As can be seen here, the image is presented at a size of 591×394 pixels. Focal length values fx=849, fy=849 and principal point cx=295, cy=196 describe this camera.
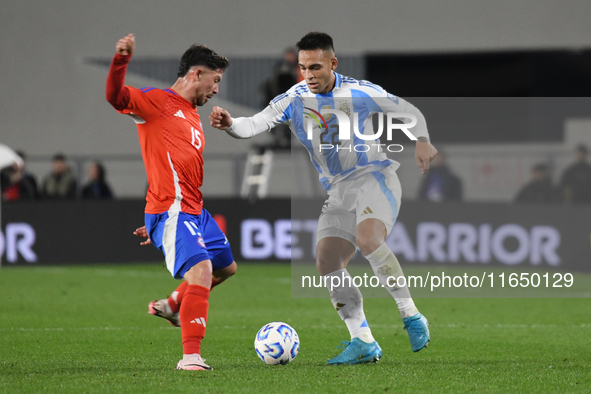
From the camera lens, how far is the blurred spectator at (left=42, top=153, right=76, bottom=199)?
1479cm

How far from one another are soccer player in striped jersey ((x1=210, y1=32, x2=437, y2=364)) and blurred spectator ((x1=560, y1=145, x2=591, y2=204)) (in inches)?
342

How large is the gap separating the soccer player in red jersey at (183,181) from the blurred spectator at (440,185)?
29.7ft

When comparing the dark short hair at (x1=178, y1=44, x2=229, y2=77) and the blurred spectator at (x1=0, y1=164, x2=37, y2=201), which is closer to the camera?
the dark short hair at (x1=178, y1=44, x2=229, y2=77)

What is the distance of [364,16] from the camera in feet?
63.3

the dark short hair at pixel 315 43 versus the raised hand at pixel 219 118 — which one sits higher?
the dark short hair at pixel 315 43

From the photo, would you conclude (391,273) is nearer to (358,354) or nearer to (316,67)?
(358,354)

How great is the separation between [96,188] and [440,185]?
5937 millimetres

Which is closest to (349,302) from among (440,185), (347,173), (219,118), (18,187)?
(347,173)

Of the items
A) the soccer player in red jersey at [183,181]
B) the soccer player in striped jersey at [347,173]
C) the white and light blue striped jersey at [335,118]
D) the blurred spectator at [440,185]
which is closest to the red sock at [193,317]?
the soccer player in red jersey at [183,181]

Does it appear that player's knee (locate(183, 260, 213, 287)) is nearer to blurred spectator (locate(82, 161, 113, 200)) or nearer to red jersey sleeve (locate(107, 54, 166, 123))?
red jersey sleeve (locate(107, 54, 166, 123))

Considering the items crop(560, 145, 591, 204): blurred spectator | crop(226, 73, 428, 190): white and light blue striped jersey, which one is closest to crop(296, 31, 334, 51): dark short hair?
crop(226, 73, 428, 190): white and light blue striped jersey

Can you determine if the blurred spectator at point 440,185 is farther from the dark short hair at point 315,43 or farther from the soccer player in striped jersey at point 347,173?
the dark short hair at point 315,43

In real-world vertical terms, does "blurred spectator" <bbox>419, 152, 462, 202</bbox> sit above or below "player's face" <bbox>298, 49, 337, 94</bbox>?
below

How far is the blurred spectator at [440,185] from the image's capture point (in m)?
14.3
